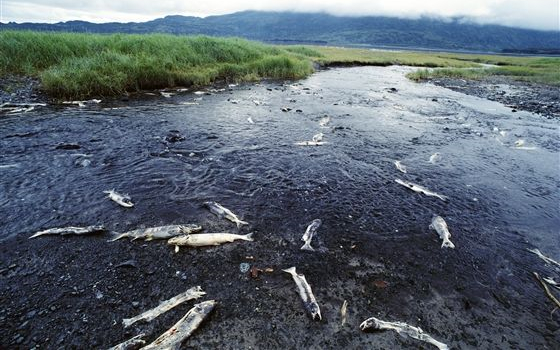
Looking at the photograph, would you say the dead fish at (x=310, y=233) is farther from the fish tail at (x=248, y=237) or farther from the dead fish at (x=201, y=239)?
the dead fish at (x=201, y=239)

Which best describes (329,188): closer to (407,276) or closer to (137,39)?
(407,276)

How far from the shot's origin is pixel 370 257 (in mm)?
6457

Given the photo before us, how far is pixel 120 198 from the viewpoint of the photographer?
7805 millimetres

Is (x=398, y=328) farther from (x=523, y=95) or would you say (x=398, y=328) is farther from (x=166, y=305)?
(x=523, y=95)

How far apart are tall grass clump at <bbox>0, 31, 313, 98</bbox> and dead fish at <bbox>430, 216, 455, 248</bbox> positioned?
18591mm

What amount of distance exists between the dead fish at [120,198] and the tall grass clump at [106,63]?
Answer: 12171 mm

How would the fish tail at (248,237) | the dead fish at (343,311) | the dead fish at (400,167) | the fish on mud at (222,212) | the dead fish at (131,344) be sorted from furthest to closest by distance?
the dead fish at (400,167) < the fish on mud at (222,212) < the fish tail at (248,237) < the dead fish at (343,311) < the dead fish at (131,344)

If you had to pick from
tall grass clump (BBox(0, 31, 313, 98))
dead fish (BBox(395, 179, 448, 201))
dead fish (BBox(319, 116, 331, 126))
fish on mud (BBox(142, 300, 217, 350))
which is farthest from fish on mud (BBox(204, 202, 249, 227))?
tall grass clump (BBox(0, 31, 313, 98))

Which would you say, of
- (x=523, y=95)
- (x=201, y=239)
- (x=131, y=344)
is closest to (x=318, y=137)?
(x=201, y=239)

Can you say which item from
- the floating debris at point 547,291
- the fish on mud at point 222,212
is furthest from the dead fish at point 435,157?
the fish on mud at point 222,212

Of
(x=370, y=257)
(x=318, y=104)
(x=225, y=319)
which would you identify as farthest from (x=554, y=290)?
(x=318, y=104)

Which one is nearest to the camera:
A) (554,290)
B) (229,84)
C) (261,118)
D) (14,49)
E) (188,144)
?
(554,290)

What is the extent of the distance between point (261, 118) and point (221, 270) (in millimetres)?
11305

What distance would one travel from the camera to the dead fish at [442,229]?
690 centimetres
